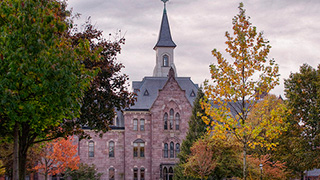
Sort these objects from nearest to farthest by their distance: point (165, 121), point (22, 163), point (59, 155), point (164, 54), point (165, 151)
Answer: point (22, 163), point (59, 155), point (165, 151), point (165, 121), point (164, 54)

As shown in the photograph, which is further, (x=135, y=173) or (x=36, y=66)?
(x=135, y=173)

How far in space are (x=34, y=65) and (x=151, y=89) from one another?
146 ft

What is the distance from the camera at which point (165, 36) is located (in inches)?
3041

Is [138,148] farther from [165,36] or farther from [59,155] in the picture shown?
[165,36]

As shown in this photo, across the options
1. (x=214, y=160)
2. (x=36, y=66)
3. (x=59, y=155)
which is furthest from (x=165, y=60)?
(x=36, y=66)

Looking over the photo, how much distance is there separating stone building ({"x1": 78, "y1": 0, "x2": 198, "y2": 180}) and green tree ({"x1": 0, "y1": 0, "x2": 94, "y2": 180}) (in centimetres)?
3948

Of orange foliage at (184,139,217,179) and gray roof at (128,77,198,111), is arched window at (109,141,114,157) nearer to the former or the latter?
gray roof at (128,77,198,111)

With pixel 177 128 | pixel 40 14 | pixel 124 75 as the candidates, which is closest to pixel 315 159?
pixel 124 75

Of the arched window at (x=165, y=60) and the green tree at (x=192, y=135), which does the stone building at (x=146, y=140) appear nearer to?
the green tree at (x=192, y=135)

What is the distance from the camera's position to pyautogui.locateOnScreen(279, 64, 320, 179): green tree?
36.3 m

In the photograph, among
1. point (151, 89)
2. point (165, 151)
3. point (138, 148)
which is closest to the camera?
point (165, 151)

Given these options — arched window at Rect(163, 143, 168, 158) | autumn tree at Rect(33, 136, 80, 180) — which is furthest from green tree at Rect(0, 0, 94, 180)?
arched window at Rect(163, 143, 168, 158)

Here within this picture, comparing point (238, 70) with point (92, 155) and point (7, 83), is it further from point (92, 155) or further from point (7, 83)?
point (92, 155)

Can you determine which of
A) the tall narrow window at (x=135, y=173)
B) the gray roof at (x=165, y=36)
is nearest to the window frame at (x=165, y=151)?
the tall narrow window at (x=135, y=173)
